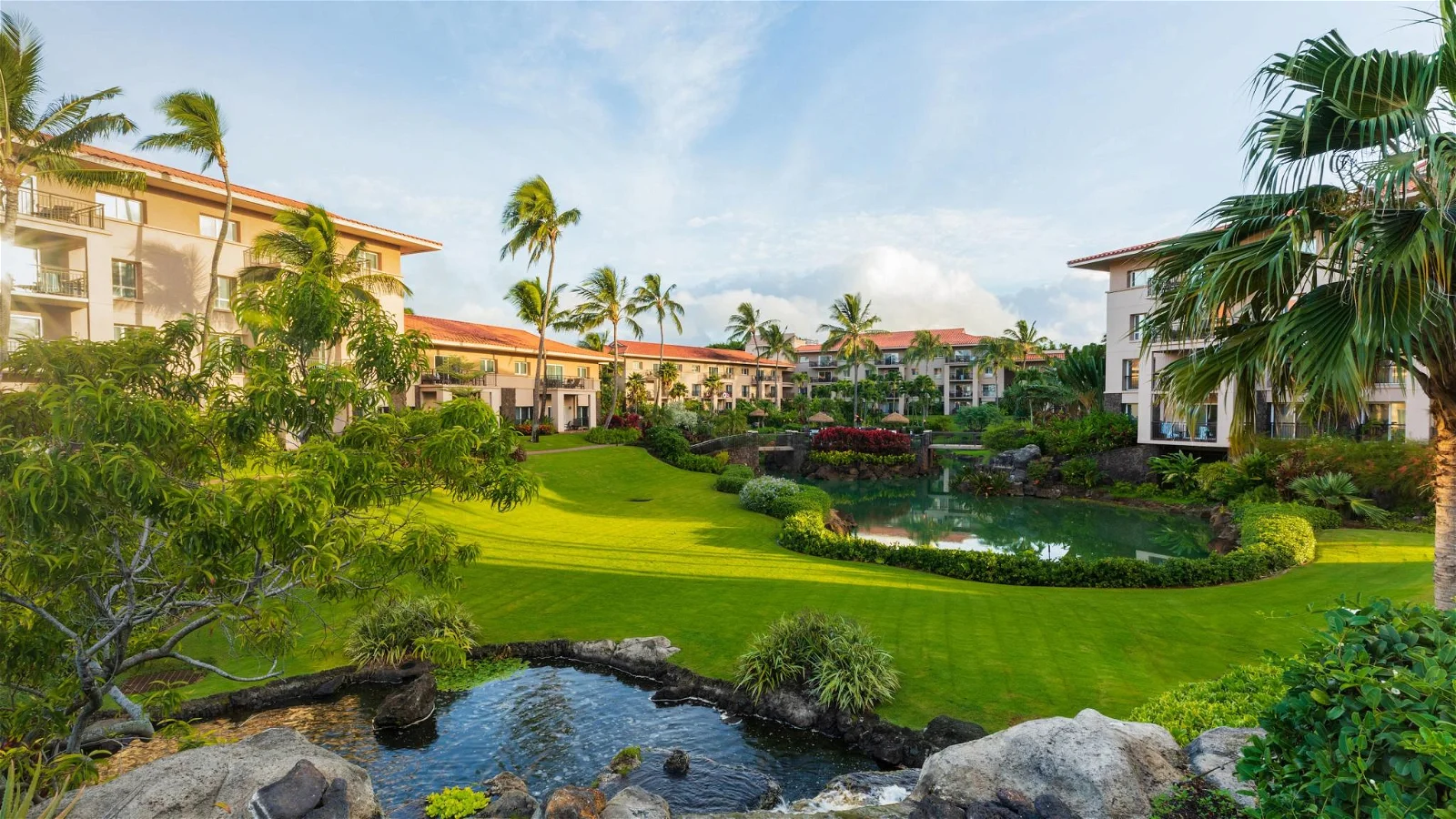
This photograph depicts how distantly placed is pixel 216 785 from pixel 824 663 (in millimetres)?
7426

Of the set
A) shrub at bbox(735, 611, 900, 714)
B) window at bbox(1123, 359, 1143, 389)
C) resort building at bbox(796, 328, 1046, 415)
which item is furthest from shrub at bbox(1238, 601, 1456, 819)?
resort building at bbox(796, 328, 1046, 415)

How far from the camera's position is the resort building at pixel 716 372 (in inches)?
2749

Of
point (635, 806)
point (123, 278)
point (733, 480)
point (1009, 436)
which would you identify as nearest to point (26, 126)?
point (123, 278)

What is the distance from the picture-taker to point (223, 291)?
29.4m

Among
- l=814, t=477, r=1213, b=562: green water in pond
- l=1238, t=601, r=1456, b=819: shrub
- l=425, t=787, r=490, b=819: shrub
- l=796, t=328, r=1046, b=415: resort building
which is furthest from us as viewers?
l=796, t=328, r=1046, b=415: resort building

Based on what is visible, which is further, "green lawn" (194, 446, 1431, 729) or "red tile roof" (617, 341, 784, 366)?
"red tile roof" (617, 341, 784, 366)

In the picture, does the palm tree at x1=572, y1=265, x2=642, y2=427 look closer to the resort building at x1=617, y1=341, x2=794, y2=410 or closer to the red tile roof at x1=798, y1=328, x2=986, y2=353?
the resort building at x1=617, y1=341, x2=794, y2=410

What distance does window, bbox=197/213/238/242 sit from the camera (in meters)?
28.7

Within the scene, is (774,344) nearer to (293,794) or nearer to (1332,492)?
(1332,492)

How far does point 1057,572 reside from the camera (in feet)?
55.4

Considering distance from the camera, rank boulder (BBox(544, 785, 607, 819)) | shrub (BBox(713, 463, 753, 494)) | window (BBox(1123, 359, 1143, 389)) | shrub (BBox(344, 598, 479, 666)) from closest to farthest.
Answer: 1. boulder (BBox(544, 785, 607, 819))
2. shrub (BBox(344, 598, 479, 666))
3. shrub (BBox(713, 463, 753, 494))
4. window (BBox(1123, 359, 1143, 389))

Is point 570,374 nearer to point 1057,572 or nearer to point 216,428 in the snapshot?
point 1057,572

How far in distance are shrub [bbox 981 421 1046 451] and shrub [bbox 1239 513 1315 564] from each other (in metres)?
21.1

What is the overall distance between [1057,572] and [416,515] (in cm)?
1514
